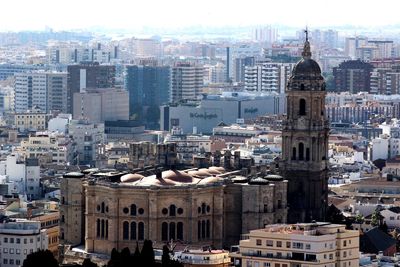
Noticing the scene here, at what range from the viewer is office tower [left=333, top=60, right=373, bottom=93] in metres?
190

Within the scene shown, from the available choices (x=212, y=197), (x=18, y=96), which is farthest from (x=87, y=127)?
(x=212, y=197)

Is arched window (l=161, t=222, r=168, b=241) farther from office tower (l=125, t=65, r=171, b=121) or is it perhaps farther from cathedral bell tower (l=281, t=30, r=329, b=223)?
office tower (l=125, t=65, r=171, b=121)

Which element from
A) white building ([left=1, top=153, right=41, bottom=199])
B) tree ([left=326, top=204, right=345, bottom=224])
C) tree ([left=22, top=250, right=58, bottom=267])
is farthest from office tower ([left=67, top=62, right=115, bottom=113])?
tree ([left=22, top=250, right=58, bottom=267])

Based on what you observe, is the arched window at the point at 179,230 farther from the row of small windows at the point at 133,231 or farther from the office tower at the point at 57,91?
the office tower at the point at 57,91

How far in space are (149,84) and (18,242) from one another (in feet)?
381

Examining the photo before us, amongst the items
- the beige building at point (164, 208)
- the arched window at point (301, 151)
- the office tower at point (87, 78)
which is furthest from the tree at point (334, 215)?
the office tower at point (87, 78)

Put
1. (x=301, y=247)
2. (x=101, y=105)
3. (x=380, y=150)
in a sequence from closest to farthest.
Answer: (x=301, y=247)
(x=380, y=150)
(x=101, y=105)

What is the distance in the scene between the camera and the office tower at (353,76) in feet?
625

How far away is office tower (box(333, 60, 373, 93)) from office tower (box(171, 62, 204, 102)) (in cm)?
1239

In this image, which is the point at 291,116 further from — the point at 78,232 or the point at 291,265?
the point at 291,265

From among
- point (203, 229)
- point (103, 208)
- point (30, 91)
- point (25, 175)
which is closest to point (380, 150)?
point (25, 175)

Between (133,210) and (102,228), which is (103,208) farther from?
(133,210)

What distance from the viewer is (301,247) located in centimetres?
6444

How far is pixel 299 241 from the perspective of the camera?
64500mm
